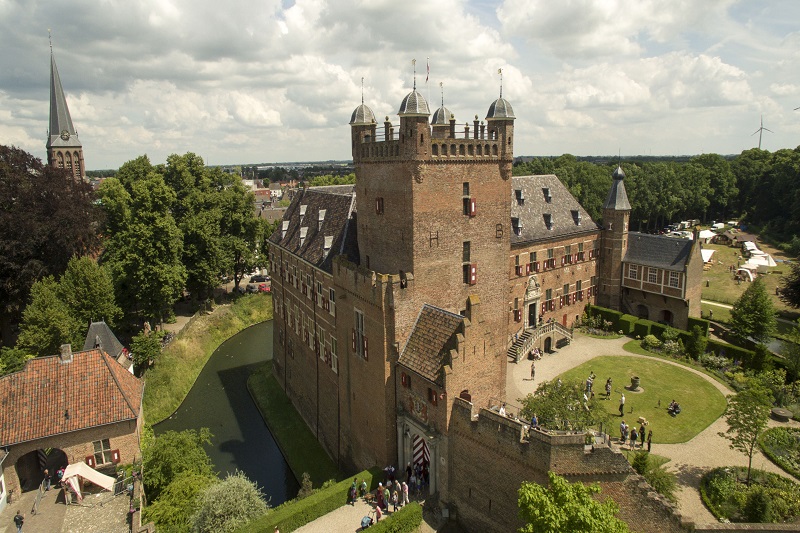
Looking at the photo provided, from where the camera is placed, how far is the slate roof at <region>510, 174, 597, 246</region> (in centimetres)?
4625

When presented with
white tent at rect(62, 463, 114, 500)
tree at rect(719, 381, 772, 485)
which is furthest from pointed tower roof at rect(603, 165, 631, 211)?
white tent at rect(62, 463, 114, 500)

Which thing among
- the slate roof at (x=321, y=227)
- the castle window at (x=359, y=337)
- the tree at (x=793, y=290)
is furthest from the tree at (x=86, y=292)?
the tree at (x=793, y=290)

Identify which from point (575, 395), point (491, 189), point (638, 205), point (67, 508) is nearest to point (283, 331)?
point (67, 508)

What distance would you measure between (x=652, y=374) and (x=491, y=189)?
21867 mm

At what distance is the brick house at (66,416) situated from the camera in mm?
24656

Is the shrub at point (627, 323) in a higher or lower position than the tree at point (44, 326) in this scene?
lower

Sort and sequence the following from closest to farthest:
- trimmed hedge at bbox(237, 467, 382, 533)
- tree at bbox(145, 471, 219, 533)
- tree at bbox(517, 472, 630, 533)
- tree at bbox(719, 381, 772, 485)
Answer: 1. tree at bbox(517, 472, 630, 533)
2. trimmed hedge at bbox(237, 467, 382, 533)
3. tree at bbox(145, 471, 219, 533)
4. tree at bbox(719, 381, 772, 485)

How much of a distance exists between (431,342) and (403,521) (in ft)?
25.8

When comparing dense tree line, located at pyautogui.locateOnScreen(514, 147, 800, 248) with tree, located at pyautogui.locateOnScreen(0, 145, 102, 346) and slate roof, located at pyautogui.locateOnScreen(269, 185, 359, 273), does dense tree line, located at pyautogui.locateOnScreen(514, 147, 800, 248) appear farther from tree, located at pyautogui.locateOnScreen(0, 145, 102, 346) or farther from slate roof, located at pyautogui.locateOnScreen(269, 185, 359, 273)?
tree, located at pyautogui.locateOnScreen(0, 145, 102, 346)

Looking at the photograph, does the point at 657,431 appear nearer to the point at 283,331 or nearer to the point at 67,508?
the point at 283,331

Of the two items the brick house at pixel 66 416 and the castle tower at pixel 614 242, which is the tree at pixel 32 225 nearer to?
the brick house at pixel 66 416

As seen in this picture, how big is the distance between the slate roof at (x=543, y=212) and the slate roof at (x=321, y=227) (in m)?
15.7

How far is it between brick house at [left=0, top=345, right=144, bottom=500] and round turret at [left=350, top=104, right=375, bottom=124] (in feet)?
62.0

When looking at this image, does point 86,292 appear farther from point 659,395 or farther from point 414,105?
point 659,395
